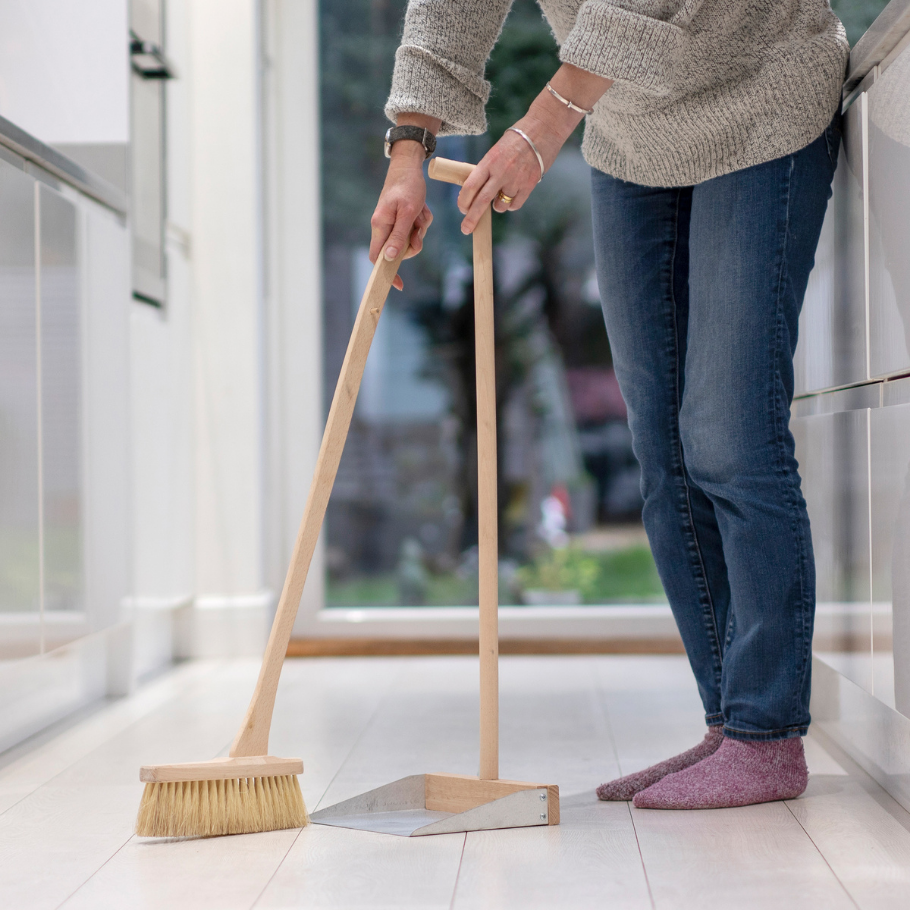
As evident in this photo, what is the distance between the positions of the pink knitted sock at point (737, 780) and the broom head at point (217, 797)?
374 mm

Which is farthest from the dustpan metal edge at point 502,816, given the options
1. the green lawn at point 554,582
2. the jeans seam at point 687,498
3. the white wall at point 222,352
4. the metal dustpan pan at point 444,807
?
the green lawn at point 554,582

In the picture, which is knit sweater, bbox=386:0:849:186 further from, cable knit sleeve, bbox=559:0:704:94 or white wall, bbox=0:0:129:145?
white wall, bbox=0:0:129:145

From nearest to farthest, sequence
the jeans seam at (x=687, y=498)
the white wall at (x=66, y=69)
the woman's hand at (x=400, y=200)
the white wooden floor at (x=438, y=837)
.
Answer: the white wooden floor at (x=438, y=837) → the woman's hand at (x=400, y=200) → the jeans seam at (x=687, y=498) → the white wall at (x=66, y=69)

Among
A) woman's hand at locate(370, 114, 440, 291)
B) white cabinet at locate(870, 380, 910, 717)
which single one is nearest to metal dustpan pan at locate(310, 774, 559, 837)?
white cabinet at locate(870, 380, 910, 717)

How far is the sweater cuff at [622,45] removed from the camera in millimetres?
972

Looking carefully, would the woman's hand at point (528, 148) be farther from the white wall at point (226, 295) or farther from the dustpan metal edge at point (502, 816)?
the white wall at point (226, 295)

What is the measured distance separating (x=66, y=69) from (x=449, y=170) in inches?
29.8

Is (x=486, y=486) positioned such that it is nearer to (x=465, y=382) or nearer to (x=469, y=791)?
(x=469, y=791)

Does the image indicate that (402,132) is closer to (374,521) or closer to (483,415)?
(483,415)

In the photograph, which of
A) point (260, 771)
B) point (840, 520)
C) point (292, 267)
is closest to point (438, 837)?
point (260, 771)

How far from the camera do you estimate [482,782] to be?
3.35 feet

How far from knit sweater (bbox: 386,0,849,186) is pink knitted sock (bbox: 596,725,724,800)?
625 mm

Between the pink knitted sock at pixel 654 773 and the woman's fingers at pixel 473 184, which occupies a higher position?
the woman's fingers at pixel 473 184

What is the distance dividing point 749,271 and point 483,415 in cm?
31
